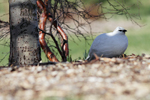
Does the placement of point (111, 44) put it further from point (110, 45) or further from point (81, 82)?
point (81, 82)

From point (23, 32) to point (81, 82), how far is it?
1649 millimetres

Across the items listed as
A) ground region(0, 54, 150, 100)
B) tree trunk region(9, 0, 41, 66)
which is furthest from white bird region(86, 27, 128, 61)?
tree trunk region(9, 0, 41, 66)

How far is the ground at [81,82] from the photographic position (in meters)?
2.13

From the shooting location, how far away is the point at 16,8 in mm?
3693

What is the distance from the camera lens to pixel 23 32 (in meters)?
3.68

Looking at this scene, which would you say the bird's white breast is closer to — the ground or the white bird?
the white bird

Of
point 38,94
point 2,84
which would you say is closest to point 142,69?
point 38,94

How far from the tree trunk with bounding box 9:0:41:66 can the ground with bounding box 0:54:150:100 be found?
489 mm

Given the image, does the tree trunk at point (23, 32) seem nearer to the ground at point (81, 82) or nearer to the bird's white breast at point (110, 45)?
the ground at point (81, 82)

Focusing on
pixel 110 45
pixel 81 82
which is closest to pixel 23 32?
pixel 110 45

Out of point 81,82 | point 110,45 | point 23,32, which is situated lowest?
point 81,82

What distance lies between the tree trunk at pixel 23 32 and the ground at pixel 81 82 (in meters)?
0.49

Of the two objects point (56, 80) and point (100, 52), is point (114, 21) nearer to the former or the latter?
point (100, 52)

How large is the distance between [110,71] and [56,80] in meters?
0.69
